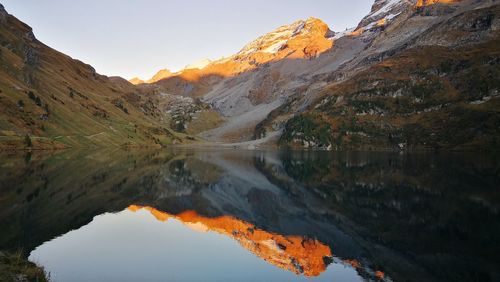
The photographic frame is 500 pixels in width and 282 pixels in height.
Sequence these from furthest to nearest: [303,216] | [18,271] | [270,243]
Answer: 1. [303,216]
2. [270,243]
3. [18,271]

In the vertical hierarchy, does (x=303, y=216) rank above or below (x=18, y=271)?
below

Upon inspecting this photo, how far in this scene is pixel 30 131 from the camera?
543ft

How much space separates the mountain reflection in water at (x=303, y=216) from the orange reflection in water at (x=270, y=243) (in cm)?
13

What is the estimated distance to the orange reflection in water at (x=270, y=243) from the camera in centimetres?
3328

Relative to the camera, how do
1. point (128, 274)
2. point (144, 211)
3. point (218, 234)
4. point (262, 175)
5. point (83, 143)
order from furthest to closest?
point (83, 143) → point (262, 175) → point (144, 211) → point (218, 234) → point (128, 274)

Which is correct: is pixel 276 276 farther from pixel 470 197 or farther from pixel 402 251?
pixel 470 197

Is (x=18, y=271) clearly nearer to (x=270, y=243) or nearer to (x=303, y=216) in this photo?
(x=270, y=243)

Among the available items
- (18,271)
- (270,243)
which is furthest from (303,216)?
(18,271)

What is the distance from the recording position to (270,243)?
4172 cm

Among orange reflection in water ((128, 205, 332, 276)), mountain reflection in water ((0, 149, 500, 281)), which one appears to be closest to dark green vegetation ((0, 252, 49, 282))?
mountain reflection in water ((0, 149, 500, 281))

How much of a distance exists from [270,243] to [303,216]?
563 inches

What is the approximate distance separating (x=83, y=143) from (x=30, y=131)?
29612mm

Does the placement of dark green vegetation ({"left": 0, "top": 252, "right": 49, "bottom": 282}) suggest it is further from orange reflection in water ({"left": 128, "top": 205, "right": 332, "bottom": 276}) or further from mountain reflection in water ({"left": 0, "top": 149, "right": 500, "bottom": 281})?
orange reflection in water ({"left": 128, "top": 205, "right": 332, "bottom": 276})

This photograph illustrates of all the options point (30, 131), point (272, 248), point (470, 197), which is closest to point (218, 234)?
point (272, 248)
